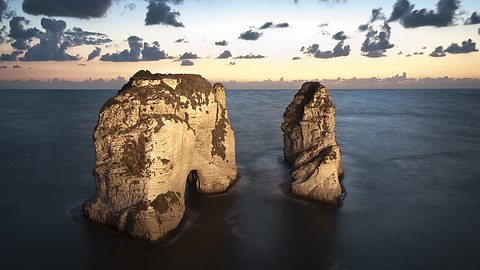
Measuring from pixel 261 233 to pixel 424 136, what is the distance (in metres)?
42.8

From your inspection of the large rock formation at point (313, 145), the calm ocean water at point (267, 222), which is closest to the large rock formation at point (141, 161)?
the calm ocean water at point (267, 222)

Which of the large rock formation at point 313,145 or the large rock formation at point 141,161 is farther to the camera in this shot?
the large rock formation at point 313,145

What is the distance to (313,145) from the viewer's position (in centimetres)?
2586

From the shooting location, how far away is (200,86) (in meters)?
23.1

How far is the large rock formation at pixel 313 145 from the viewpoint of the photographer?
2278 centimetres

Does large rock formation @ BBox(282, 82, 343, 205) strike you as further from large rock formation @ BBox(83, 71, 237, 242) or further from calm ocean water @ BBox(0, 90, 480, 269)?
large rock formation @ BBox(83, 71, 237, 242)

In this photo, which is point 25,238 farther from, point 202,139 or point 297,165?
point 297,165

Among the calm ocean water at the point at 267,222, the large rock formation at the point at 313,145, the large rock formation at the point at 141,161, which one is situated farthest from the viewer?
the large rock formation at the point at 313,145

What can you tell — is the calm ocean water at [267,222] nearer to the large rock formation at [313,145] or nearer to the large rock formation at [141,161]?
the large rock formation at [141,161]

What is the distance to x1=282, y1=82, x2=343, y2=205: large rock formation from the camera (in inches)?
897

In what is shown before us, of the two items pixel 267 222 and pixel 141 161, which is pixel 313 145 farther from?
pixel 141 161

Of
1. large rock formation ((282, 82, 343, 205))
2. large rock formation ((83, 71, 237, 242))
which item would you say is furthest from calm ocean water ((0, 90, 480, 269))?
large rock formation ((282, 82, 343, 205))

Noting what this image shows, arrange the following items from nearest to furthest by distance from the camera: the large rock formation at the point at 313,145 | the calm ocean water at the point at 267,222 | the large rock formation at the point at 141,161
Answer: the calm ocean water at the point at 267,222
the large rock formation at the point at 141,161
the large rock formation at the point at 313,145

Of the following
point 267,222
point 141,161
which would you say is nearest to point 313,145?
point 267,222
